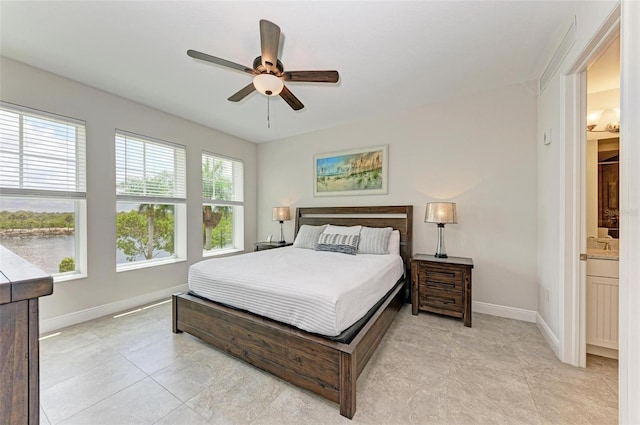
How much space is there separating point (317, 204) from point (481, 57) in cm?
299

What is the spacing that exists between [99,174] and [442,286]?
4365mm

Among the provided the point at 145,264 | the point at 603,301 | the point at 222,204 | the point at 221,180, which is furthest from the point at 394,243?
the point at 145,264

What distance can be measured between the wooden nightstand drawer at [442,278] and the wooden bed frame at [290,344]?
0.49 metres

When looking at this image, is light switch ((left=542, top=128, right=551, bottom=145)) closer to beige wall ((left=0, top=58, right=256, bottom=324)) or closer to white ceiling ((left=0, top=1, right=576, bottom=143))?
white ceiling ((left=0, top=1, right=576, bottom=143))

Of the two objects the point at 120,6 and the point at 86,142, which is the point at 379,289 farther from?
the point at 86,142

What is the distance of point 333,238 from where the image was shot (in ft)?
11.6

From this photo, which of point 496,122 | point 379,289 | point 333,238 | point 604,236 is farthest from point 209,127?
point 604,236

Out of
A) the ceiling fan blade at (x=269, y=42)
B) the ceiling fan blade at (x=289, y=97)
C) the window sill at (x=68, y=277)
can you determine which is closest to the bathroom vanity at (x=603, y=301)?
the ceiling fan blade at (x=289, y=97)

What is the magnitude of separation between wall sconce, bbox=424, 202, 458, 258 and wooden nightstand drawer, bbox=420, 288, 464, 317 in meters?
0.47

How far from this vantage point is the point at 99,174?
3029 millimetres

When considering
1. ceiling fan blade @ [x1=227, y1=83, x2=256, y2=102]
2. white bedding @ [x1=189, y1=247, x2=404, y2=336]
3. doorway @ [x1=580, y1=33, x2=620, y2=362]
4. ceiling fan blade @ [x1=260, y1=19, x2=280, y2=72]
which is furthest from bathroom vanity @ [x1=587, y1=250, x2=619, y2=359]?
ceiling fan blade @ [x1=227, y1=83, x2=256, y2=102]

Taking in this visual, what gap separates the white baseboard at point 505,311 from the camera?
2.88 meters

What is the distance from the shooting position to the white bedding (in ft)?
5.67

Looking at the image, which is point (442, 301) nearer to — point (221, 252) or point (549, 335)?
point (549, 335)
